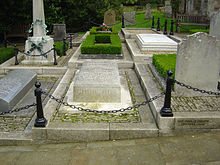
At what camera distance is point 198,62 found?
594 centimetres

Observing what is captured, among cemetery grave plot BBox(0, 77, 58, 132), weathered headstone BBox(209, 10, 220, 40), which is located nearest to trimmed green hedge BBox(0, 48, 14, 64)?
cemetery grave plot BBox(0, 77, 58, 132)

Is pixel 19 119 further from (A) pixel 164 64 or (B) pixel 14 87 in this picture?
(A) pixel 164 64

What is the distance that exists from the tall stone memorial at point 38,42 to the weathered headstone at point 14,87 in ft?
8.00

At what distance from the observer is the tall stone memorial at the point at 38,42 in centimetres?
986

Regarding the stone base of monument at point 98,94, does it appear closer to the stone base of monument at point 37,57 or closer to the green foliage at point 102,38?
the stone base of monument at point 37,57

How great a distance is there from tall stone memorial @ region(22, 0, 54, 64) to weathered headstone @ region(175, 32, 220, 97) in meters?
6.14

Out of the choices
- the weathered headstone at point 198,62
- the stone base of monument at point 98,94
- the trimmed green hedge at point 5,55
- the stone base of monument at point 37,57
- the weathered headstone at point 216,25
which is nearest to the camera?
the weathered headstone at point 198,62

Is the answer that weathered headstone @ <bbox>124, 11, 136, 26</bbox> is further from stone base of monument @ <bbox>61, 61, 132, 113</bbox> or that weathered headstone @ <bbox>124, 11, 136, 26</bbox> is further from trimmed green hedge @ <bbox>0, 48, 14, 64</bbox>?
stone base of monument @ <bbox>61, 61, 132, 113</bbox>

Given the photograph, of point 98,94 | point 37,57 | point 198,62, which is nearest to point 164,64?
point 198,62

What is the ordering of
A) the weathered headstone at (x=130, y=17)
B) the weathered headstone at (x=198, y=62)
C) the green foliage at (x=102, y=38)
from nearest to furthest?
the weathered headstone at (x=198, y=62) → the green foliage at (x=102, y=38) → the weathered headstone at (x=130, y=17)

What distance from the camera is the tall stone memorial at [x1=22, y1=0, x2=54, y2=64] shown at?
986 cm

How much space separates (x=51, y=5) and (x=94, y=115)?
54.1ft

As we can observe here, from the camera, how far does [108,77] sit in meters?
6.46

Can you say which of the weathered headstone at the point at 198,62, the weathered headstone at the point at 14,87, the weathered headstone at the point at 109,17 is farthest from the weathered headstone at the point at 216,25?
the weathered headstone at the point at 109,17
